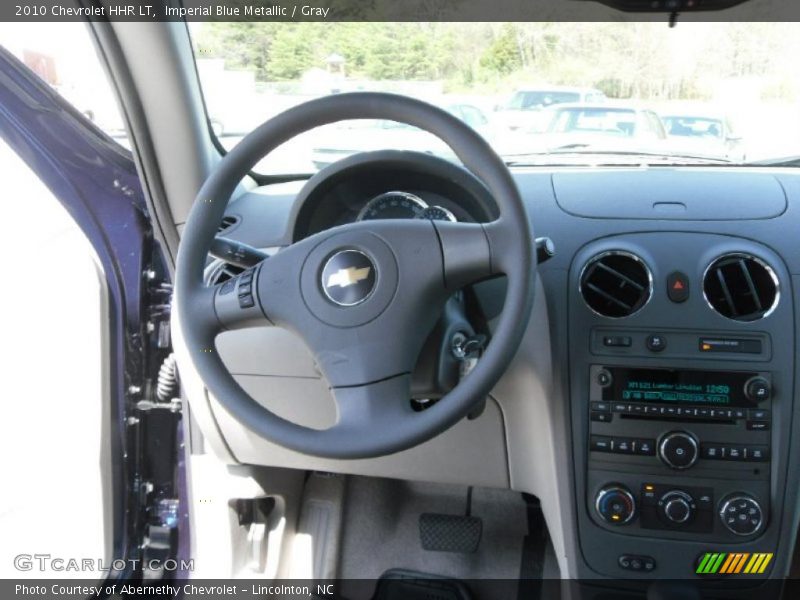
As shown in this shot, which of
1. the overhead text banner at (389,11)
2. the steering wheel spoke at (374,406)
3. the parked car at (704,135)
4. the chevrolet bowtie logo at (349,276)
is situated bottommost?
the steering wheel spoke at (374,406)

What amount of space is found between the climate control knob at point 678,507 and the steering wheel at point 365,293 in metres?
0.65

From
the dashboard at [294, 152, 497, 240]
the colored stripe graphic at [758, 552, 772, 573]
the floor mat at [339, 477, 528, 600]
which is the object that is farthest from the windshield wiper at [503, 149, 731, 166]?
the floor mat at [339, 477, 528, 600]

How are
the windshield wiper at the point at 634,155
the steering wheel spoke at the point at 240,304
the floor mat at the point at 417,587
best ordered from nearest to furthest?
the steering wheel spoke at the point at 240,304
the windshield wiper at the point at 634,155
the floor mat at the point at 417,587

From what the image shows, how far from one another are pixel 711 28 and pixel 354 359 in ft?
3.76

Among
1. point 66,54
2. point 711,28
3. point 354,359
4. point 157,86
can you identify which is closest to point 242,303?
point 354,359

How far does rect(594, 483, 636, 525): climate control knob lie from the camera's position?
166 centimetres

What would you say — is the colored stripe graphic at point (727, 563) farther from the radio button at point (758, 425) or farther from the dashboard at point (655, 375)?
the radio button at point (758, 425)

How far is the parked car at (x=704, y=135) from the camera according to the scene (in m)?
1.82

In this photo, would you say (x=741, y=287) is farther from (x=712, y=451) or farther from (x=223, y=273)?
(x=223, y=273)

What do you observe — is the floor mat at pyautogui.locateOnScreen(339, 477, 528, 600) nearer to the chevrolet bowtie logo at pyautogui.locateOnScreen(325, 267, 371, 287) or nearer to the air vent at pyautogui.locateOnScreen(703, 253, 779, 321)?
the air vent at pyautogui.locateOnScreen(703, 253, 779, 321)

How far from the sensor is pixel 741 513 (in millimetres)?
1624

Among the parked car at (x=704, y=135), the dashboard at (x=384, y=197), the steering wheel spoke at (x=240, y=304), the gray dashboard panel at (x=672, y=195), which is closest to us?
the steering wheel spoke at (x=240, y=304)

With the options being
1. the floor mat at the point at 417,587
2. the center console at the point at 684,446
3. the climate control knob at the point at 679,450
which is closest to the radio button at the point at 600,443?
the center console at the point at 684,446

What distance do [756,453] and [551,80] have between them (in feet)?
3.20
